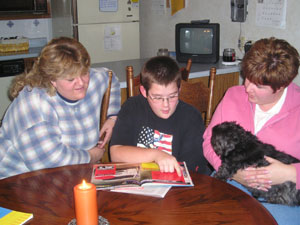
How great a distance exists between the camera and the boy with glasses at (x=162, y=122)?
165 cm

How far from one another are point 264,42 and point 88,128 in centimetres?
95

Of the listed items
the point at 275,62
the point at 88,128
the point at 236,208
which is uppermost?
the point at 275,62

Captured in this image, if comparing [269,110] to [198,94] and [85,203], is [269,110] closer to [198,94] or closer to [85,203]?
[198,94]

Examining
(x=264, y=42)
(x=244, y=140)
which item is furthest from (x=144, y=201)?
(x=264, y=42)

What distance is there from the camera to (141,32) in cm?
490

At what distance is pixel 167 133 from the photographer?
68.8 inches

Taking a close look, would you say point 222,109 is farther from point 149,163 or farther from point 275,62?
point 149,163

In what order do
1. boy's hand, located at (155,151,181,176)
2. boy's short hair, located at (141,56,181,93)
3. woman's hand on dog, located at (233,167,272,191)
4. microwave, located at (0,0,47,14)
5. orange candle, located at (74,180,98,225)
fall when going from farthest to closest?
microwave, located at (0,0,47,14)
boy's short hair, located at (141,56,181,93)
woman's hand on dog, located at (233,167,272,191)
boy's hand, located at (155,151,181,176)
orange candle, located at (74,180,98,225)

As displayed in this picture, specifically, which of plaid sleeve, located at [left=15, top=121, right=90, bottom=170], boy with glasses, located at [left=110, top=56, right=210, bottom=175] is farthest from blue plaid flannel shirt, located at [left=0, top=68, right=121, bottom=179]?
boy with glasses, located at [left=110, top=56, right=210, bottom=175]

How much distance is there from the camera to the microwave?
392 centimetres

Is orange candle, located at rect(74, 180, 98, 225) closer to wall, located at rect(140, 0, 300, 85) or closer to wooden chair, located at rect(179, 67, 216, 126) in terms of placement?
wooden chair, located at rect(179, 67, 216, 126)

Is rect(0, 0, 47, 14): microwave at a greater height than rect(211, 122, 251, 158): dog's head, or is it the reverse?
rect(0, 0, 47, 14): microwave

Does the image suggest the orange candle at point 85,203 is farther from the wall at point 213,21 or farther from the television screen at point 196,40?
the television screen at point 196,40

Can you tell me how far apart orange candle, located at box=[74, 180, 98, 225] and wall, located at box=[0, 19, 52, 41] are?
4039 millimetres
